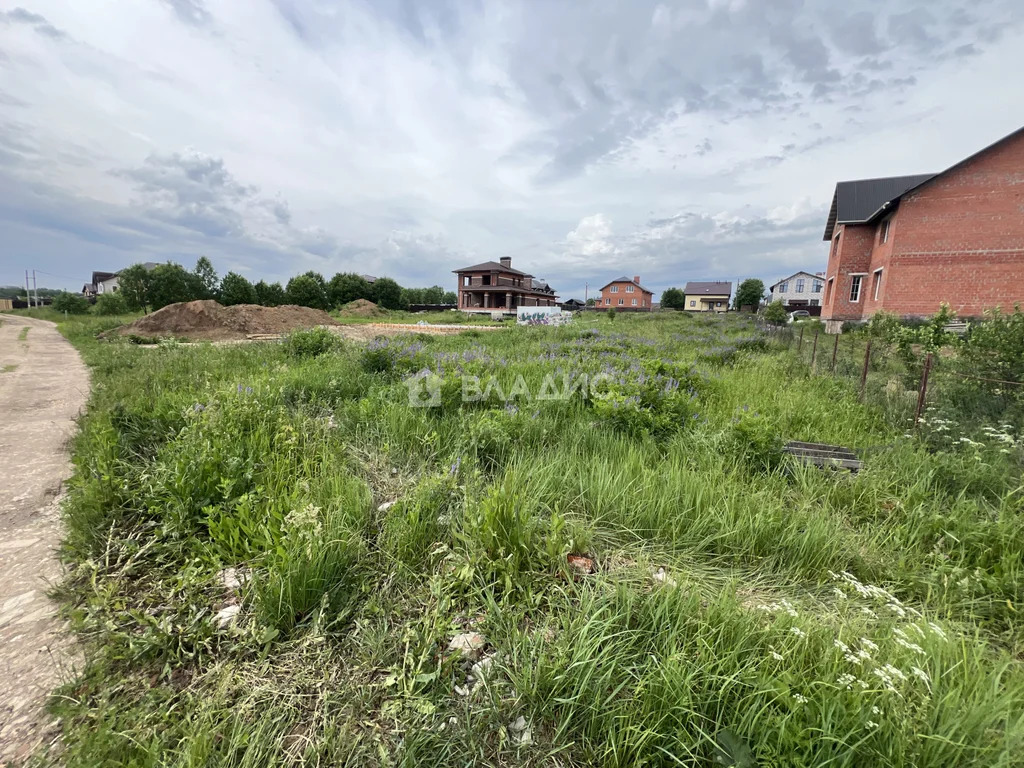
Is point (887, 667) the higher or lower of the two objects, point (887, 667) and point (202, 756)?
the higher

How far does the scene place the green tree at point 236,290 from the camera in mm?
37000

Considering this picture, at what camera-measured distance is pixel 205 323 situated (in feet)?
61.9

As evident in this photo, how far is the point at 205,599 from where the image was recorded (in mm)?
1986

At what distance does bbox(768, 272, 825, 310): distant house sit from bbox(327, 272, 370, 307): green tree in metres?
65.5

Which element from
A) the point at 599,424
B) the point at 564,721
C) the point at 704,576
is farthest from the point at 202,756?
the point at 599,424

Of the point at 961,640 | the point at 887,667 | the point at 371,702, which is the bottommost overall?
the point at 371,702

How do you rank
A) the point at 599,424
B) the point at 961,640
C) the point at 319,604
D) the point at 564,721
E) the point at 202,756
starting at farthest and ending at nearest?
the point at 599,424 < the point at 319,604 < the point at 961,640 < the point at 564,721 < the point at 202,756

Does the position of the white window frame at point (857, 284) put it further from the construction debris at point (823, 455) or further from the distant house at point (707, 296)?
the distant house at point (707, 296)

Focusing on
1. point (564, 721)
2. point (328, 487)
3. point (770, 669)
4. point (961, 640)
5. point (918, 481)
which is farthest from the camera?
point (918, 481)

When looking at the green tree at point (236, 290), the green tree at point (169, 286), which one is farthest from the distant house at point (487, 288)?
the green tree at point (169, 286)

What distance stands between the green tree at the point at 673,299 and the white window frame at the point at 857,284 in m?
53.6

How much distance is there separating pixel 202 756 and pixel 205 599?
0.88 meters

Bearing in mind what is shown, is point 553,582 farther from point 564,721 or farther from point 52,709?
point 52,709

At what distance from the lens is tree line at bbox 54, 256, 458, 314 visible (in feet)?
106
